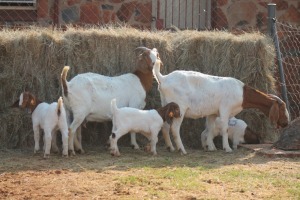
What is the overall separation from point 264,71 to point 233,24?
290 cm

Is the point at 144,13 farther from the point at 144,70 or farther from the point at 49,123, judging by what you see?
the point at 49,123

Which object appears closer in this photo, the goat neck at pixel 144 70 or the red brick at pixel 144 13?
the goat neck at pixel 144 70

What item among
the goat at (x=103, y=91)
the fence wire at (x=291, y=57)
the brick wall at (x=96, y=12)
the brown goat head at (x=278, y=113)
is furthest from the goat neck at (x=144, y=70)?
the fence wire at (x=291, y=57)

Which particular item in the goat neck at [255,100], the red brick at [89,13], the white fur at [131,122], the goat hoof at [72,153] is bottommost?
the goat hoof at [72,153]

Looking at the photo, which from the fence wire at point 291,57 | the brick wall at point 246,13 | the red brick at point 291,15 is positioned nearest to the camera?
the fence wire at point 291,57

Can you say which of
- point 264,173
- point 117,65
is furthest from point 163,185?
point 117,65

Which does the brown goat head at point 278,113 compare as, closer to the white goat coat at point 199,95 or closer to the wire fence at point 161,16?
the white goat coat at point 199,95

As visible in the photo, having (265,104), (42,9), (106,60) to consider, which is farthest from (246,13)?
(106,60)

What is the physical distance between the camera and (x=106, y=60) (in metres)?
11.4

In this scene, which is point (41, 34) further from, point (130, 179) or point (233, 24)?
point (233, 24)

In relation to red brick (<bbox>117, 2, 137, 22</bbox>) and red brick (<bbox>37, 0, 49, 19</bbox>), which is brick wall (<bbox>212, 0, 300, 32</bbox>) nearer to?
red brick (<bbox>117, 2, 137, 22</bbox>)

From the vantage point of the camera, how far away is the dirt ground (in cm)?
729

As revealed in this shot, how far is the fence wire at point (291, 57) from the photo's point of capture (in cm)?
1380

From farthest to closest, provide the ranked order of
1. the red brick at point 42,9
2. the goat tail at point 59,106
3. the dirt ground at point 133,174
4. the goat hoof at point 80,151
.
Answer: the red brick at point 42,9
the goat hoof at point 80,151
the goat tail at point 59,106
the dirt ground at point 133,174
